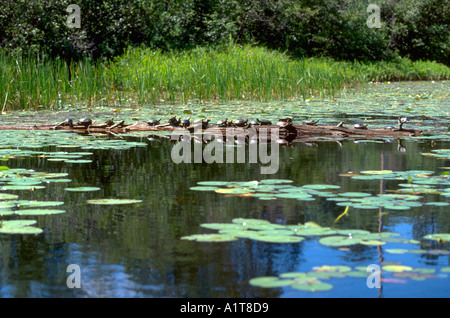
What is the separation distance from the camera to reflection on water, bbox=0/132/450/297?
6.44 ft

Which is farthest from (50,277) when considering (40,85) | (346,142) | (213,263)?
(40,85)

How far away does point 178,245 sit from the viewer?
2.40 m

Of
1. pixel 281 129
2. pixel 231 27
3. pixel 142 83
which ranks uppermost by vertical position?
pixel 231 27

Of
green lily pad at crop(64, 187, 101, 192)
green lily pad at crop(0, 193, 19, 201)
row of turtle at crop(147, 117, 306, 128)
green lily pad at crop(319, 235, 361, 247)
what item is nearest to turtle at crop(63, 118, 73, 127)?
row of turtle at crop(147, 117, 306, 128)

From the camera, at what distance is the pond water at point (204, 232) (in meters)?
1.99

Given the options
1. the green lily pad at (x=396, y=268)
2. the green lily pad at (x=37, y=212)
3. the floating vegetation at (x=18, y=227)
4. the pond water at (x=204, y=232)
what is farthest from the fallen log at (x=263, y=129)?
the green lily pad at (x=396, y=268)

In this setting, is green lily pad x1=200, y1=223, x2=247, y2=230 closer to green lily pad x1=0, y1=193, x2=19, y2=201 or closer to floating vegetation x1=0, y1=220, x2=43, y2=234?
floating vegetation x1=0, y1=220, x2=43, y2=234

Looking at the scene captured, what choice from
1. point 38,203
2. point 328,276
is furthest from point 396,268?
point 38,203

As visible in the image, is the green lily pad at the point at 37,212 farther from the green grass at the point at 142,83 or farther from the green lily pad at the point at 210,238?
the green grass at the point at 142,83

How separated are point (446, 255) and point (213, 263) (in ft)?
2.78

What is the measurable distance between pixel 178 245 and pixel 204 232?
214 millimetres

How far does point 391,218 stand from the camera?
9.34ft

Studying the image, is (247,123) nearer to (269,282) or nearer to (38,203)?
(38,203)

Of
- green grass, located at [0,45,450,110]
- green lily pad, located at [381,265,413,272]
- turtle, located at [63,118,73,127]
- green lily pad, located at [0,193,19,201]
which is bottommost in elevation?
green lily pad, located at [381,265,413,272]
